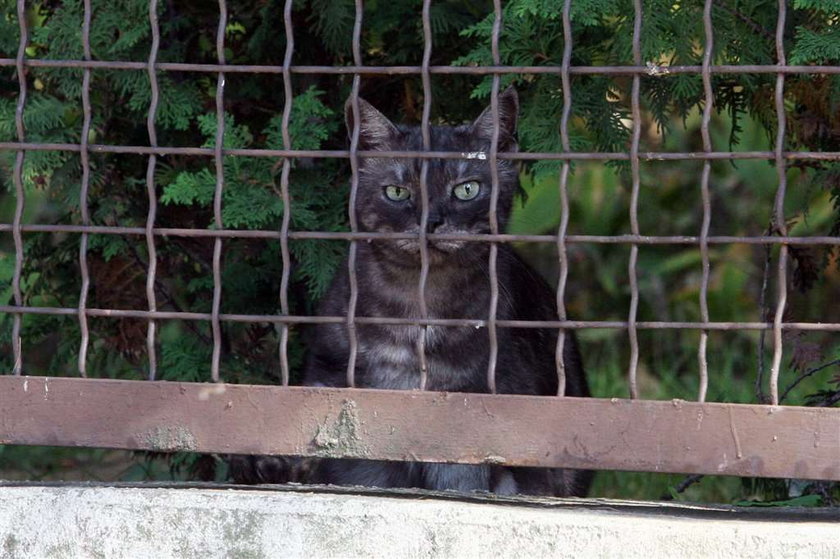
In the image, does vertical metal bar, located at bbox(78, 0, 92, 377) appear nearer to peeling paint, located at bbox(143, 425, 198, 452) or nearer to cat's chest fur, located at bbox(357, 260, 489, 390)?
peeling paint, located at bbox(143, 425, 198, 452)

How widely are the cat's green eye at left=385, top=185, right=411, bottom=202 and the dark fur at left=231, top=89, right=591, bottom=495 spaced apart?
0.06ft

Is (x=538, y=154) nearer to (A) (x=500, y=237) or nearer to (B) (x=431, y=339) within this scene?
(A) (x=500, y=237)

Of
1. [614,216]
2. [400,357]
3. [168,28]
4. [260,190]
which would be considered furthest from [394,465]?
[614,216]

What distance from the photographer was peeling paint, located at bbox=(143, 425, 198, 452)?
9.83 feet

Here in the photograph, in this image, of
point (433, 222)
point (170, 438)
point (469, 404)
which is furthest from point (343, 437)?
point (433, 222)

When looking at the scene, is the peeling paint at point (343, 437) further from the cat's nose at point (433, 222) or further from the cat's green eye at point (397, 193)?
the cat's green eye at point (397, 193)

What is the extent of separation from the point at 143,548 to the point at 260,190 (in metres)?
1.35

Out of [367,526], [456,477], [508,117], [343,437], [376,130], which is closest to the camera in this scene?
[367,526]

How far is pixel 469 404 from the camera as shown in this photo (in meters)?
2.89

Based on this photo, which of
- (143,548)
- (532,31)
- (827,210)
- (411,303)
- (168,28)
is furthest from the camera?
(827,210)

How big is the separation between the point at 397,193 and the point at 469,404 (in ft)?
3.70

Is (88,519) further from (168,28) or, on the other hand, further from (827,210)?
(827,210)

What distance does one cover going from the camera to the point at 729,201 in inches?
280

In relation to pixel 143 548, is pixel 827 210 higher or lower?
higher
